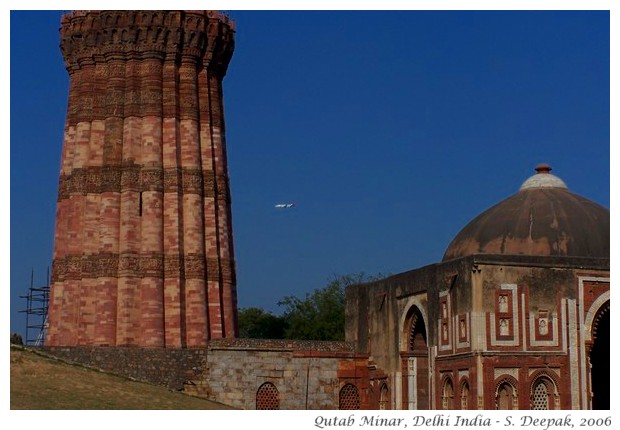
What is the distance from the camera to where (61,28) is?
42406 mm

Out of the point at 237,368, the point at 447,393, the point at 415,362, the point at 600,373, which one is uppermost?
the point at 415,362

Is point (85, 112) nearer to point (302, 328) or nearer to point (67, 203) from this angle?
point (67, 203)

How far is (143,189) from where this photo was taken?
39906 millimetres

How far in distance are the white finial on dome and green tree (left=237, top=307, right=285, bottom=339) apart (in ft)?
94.2

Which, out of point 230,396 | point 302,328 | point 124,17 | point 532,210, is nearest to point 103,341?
point 230,396

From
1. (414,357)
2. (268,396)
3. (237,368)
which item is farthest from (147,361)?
(414,357)

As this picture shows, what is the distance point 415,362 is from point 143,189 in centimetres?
1017

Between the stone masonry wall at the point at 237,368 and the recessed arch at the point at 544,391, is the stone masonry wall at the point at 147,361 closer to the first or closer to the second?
the stone masonry wall at the point at 237,368

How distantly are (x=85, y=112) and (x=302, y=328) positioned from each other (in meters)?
21.5

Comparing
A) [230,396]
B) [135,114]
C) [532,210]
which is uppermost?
[135,114]

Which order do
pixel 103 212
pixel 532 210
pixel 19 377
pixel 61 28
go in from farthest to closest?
pixel 61 28 → pixel 103 212 → pixel 532 210 → pixel 19 377

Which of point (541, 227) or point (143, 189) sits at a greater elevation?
point (143, 189)

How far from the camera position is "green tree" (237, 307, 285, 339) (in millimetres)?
64125

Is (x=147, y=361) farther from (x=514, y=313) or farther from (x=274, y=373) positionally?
(x=514, y=313)
